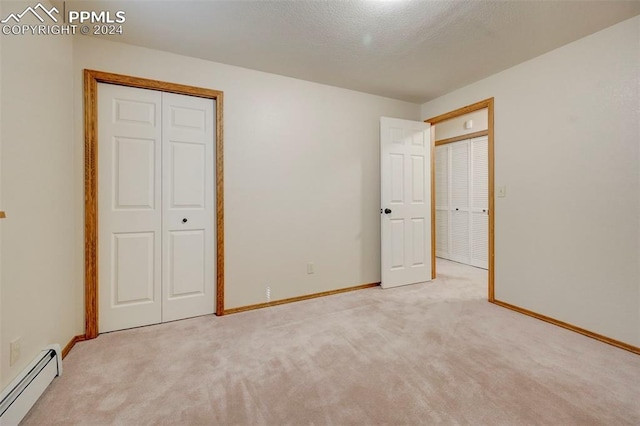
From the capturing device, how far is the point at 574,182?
2436 millimetres

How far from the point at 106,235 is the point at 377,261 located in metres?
2.82

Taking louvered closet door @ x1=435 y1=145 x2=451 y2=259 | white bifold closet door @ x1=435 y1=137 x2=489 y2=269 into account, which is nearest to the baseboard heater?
white bifold closet door @ x1=435 y1=137 x2=489 y2=269

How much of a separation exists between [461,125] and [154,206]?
15.4 ft

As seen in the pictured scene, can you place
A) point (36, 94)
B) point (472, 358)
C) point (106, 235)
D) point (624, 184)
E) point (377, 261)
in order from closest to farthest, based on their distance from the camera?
point (36, 94) < point (472, 358) < point (624, 184) < point (106, 235) < point (377, 261)

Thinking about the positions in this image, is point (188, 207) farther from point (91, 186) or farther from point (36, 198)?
point (36, 198)

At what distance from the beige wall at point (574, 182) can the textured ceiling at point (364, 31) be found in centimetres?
25

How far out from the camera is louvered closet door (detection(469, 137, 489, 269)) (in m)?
4.57

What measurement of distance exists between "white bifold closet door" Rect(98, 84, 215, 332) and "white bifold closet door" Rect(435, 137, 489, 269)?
396 centimetres

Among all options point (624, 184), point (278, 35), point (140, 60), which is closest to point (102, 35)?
point (140, 60)

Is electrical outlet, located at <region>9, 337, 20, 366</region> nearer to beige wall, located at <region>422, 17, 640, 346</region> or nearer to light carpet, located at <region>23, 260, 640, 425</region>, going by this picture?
light carpet, located at <region>23, 260, 640, 425</region>

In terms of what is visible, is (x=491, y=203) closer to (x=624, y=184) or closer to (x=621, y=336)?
(x=624, y=184)

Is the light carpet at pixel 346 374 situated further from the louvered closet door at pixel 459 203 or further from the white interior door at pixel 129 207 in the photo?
the louvered closet door at pixel 459 203

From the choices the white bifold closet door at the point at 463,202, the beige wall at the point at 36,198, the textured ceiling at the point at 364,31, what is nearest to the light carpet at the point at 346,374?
the beige wall at the point at 36,198

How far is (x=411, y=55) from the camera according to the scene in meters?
2.62
